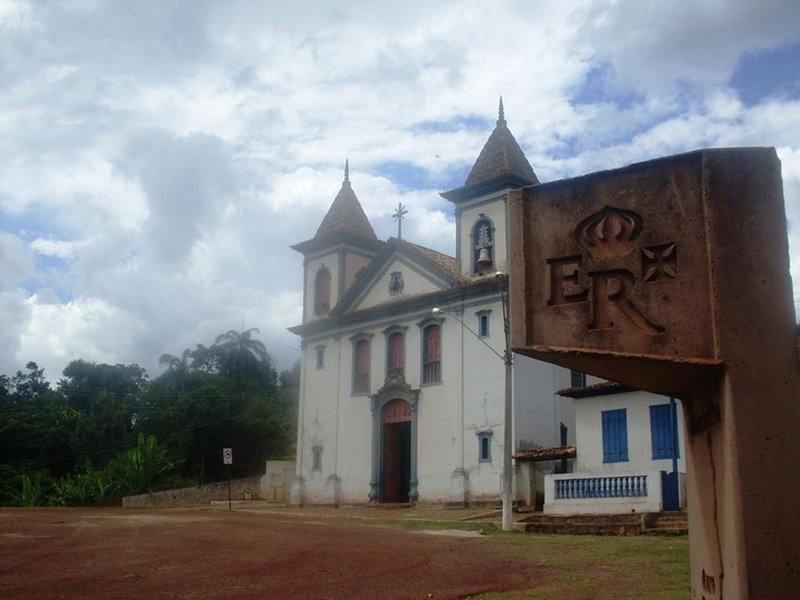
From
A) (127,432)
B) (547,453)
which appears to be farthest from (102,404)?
(547,453)

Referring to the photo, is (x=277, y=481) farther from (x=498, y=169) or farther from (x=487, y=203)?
(x=498, y=169)

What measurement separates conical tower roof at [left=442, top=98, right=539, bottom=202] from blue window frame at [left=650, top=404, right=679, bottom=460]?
9.98m

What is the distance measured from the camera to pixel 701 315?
411 centimetres

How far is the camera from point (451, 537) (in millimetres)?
15992

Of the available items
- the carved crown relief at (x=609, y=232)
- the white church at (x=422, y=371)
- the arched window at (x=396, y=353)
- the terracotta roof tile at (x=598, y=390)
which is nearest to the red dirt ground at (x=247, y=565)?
the carved crown relief at (x=609, y=232)

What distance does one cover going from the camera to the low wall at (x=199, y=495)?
35.2m

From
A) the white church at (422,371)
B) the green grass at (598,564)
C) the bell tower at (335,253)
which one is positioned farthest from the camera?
the bell tower at (335,253)

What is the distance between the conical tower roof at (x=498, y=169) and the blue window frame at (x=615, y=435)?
9.26m

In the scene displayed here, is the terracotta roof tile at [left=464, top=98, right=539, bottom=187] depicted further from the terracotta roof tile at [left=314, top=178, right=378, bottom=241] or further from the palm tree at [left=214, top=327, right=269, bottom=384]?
the palm tree at [left=214, top=327, right=269, bottom=384]

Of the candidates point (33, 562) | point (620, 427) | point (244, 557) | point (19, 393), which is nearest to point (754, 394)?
point (244, 557)

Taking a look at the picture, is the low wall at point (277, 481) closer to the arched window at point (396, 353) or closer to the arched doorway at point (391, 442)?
→ the arched doorway at point (391, 442)

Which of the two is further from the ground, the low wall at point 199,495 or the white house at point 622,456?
the white house at point 622,456

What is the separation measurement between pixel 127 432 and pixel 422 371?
2229cm

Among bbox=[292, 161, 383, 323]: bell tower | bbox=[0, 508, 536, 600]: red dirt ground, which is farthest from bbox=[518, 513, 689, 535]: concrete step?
bbox=[292, 161, 383, 323]: bell tower
